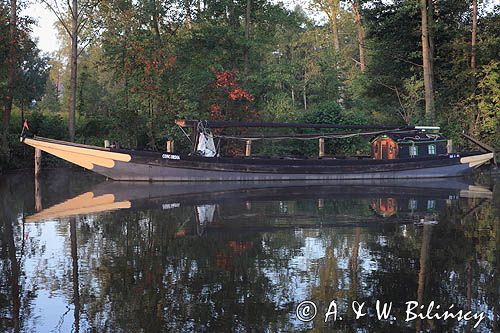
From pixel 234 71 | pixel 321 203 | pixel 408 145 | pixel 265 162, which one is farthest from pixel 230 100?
pixel 321 203

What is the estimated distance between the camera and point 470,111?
112ft

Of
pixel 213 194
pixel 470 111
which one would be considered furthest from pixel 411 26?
pixel 213 194

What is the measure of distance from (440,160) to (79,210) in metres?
17.1

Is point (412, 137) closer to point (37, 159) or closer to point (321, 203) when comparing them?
point (321, 203)

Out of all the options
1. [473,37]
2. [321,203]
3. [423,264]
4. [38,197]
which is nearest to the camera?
[423,264]

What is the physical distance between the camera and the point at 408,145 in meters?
27.9

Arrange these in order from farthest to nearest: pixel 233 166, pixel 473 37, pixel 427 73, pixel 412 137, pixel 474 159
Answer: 1. pixel 473 37
2. pixel 427 73
3. pixel 412 137
4. pixel 474 159
5. pixel 233 166

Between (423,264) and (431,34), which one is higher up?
(431,34)

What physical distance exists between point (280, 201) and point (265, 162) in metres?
7.16

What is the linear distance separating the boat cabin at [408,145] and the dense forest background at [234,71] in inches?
190

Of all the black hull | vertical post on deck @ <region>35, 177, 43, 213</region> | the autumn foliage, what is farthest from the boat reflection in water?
the autumn foliage

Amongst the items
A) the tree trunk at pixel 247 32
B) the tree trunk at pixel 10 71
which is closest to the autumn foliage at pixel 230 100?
the tree trunk at pixel 247 32

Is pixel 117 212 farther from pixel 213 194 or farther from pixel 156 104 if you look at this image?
pixel 156 104

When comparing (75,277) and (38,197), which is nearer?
(75,277)
